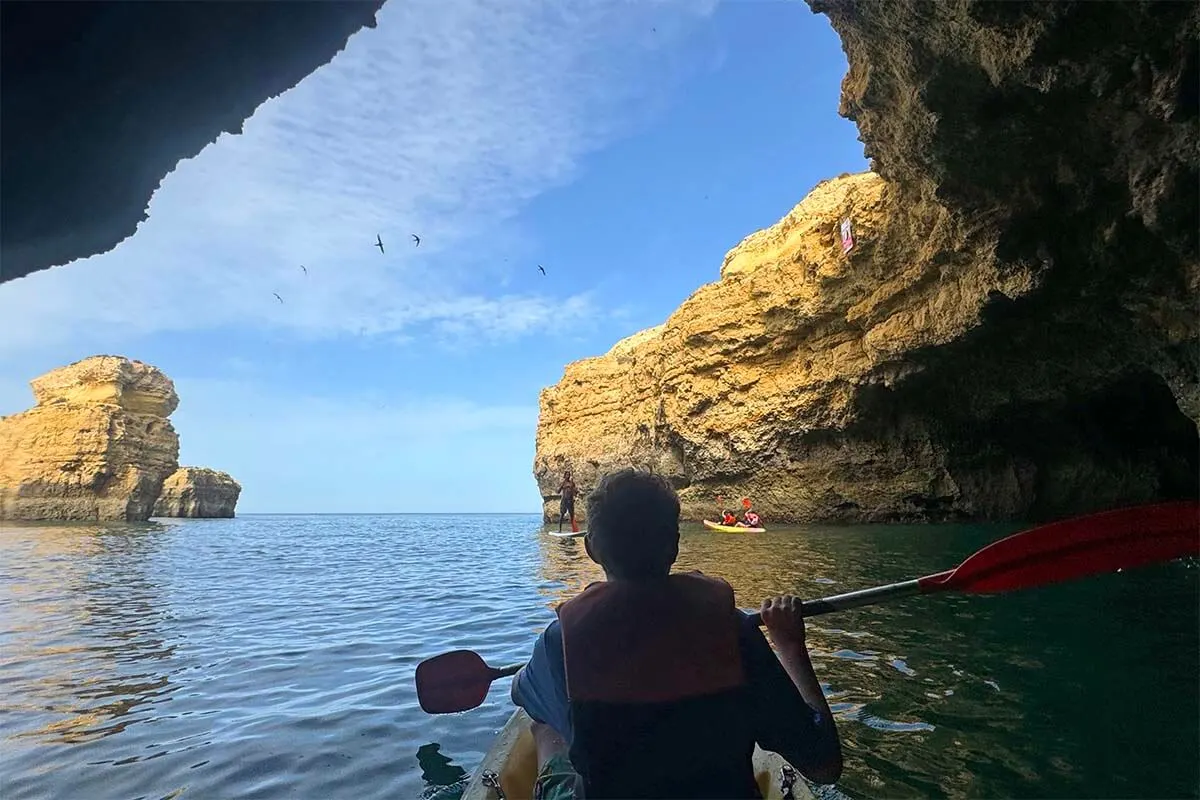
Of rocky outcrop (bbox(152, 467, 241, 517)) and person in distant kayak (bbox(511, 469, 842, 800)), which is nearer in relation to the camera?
person in distant kayak (bbox(511, 469, 842, 800))

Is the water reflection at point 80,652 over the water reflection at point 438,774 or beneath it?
over

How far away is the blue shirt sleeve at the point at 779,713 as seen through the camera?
6.27ft

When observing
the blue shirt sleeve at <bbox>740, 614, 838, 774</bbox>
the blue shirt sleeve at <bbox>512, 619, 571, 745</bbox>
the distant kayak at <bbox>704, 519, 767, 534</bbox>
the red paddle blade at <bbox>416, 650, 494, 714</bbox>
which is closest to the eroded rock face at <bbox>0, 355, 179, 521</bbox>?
the distant kayak at <bbox>704, 519, 767, 534</bbox>

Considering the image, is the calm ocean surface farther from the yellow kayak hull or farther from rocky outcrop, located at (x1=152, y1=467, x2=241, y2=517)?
Answer: rocky outcrop, located at (x1=152, y1=467, x2=241, y2=517)

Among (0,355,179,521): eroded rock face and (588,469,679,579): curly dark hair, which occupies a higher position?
(0,355,179,521): eroded rock face

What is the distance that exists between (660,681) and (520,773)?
1.62 metres

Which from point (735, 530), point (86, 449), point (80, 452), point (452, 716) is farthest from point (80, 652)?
point (80, 452)

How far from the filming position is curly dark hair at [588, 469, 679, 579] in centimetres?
193

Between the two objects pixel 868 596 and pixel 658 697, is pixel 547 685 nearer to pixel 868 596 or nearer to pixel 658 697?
pixel 658 697

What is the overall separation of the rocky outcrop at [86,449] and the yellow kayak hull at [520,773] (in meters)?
50.9

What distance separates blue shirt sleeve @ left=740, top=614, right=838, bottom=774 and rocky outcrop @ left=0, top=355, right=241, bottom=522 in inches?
2071

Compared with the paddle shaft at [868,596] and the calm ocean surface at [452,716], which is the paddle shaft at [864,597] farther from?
the calm ocean surface at [452,716]

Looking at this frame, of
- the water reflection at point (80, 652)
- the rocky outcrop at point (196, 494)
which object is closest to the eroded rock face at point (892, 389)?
the water reflection at point (80, 652)

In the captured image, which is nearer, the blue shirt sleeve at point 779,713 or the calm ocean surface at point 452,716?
the blue shirt sleeve at point 779,713
